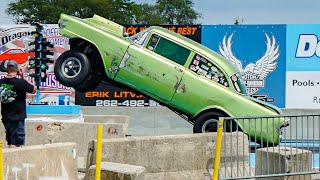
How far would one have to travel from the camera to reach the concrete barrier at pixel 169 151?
946 centimetres

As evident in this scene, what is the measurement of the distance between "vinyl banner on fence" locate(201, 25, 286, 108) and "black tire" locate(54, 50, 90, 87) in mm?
4241

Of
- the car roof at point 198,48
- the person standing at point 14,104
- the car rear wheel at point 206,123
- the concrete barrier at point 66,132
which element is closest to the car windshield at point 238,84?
the car roof at point 198,48

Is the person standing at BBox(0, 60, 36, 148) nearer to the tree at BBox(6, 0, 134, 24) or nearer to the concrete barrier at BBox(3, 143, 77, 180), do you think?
the concrete barrier at BBox(3, 143, 77, 180)

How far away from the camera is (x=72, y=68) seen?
20.5 metres

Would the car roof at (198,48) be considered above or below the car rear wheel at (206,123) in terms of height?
above

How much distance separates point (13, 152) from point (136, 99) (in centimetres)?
1417

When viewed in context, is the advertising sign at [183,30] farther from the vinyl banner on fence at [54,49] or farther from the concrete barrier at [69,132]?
the concrete barrier at [69,132]

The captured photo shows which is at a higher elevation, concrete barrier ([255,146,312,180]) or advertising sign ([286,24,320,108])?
advertising sign ([286,24,320,108])

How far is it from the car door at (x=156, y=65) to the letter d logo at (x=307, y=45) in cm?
436

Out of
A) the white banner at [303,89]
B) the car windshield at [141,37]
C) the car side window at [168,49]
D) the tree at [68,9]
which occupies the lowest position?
the white banner at [303,89]

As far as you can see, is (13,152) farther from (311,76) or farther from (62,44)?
(311,76)

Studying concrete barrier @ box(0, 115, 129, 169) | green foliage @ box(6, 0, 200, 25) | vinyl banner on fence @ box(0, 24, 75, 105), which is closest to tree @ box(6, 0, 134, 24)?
green foliage @ box(6, 0, 200, 25)

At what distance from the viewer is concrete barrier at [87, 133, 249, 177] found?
946 cm

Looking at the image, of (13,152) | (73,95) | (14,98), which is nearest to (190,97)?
(73,95)
